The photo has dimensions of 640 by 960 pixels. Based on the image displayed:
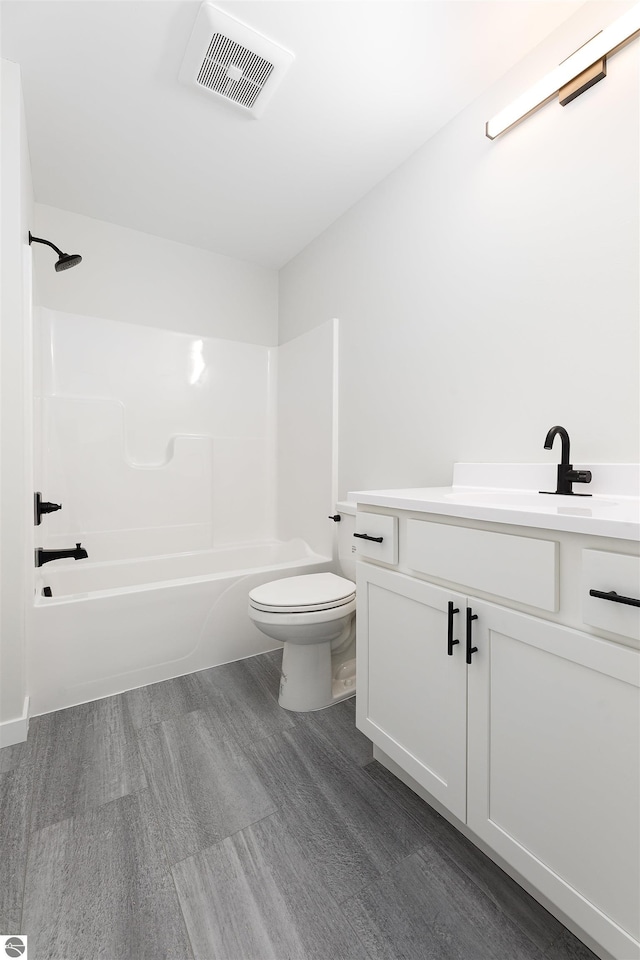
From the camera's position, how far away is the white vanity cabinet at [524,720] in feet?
2.47

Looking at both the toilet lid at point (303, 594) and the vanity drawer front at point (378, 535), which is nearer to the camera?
the vanity drawer front at point (378, 535)

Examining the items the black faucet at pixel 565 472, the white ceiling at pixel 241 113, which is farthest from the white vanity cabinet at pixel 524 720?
the white ceiling at pixel 241 113

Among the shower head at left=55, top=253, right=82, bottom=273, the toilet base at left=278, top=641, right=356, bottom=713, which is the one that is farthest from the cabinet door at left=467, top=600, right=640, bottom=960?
the shower head at left=55, top=253, right=82, bottom=273

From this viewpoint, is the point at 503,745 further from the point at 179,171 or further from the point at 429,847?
the point at 179,171

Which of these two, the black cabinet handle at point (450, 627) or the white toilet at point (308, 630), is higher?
the black cabinet handle at point (450, 627)

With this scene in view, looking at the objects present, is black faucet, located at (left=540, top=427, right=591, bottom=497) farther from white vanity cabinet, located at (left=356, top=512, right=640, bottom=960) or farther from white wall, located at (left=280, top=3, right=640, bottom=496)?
white vanity cabinet, located at (left=356, top=512, right=640, bottom=960)

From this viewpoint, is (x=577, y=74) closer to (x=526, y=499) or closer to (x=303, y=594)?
(x=526, y=499)

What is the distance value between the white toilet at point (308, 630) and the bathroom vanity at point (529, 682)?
403 mm

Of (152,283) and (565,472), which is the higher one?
(152,283)

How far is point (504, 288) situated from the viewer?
1529 mm

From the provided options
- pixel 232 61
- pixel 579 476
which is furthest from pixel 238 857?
pixel 232 61

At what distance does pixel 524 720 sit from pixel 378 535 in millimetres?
583

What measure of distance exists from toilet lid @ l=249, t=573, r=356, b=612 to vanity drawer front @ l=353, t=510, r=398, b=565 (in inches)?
14.5

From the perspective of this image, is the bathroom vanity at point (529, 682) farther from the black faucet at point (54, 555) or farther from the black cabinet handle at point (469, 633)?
the black faucet at point (54, 555)
